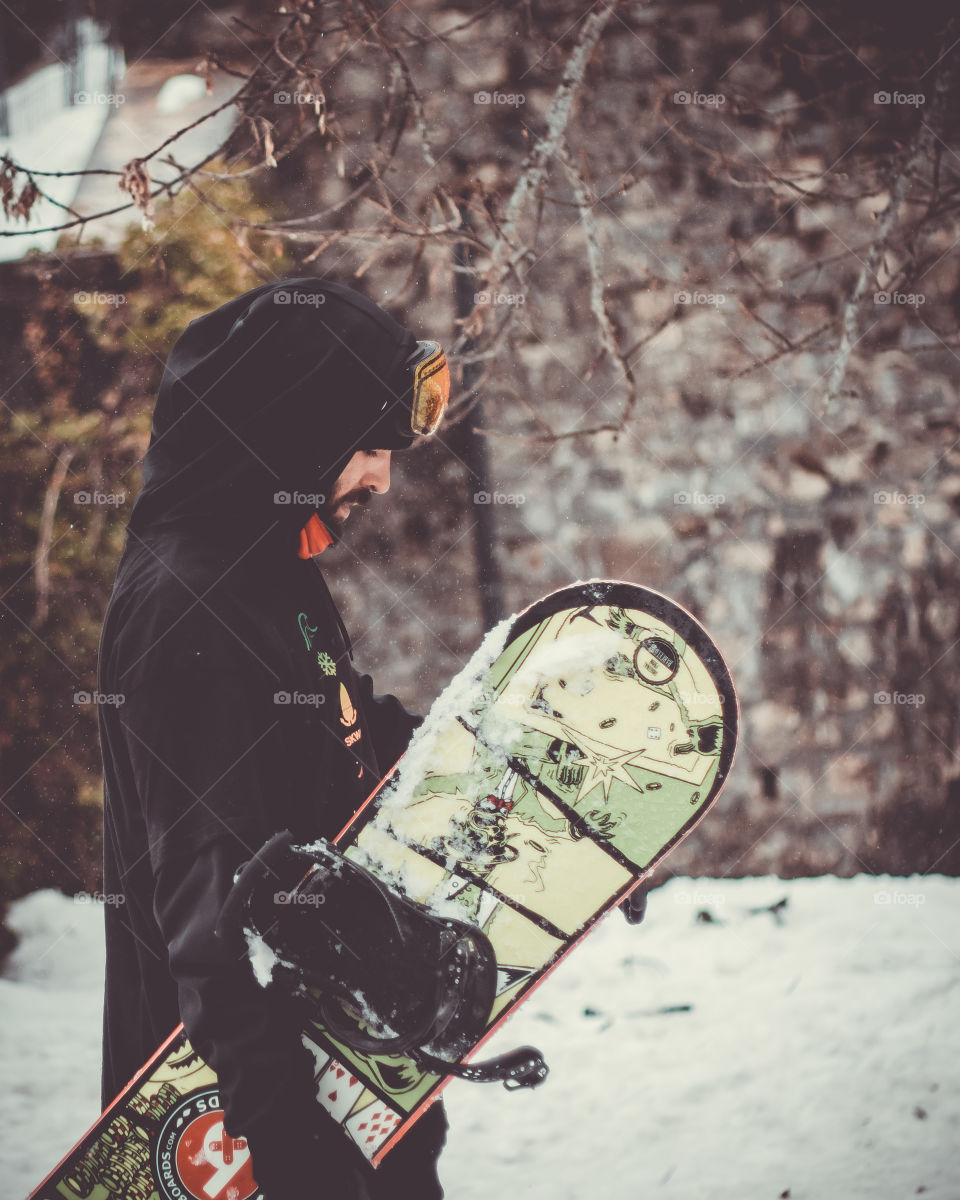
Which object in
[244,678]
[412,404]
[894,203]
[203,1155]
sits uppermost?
[894,203]

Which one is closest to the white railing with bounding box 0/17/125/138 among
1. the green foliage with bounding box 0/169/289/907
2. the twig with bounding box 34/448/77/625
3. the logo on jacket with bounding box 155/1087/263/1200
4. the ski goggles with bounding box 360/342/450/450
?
the green foliage with bounding box 0/169/289/907

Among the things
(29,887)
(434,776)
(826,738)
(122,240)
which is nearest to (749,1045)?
(826,738)

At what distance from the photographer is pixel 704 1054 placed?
2.71 metres

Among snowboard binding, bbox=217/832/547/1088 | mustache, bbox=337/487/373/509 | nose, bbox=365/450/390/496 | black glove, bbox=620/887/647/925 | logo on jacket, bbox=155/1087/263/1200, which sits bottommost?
logo on jacket, bbox=155/1087/263/1200

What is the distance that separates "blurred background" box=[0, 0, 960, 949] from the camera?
9.84 ft

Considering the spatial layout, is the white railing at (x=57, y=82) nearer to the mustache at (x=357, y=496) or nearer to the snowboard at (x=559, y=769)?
the mustache at (x=357, y=496)

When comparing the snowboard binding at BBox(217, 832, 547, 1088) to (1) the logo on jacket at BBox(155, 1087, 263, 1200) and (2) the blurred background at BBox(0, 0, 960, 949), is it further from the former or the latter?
(2) the blurred background at BBox(0, 0, 960, 949)

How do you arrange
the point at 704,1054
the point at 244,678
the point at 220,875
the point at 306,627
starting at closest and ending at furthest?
the point at 220,875
the point at 244,678
the point at 306,627
the point at 704,1054

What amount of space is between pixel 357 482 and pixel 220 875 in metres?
0.72

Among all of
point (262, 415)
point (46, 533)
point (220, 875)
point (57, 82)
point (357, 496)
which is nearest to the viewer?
point (220, 875)

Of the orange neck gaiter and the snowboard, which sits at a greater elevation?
the orange neck gaiter

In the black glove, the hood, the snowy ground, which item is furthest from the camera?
the snowy ground

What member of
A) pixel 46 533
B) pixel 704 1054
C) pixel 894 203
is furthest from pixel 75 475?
pixel 894 203

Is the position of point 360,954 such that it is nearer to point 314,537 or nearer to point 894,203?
point 314,537
